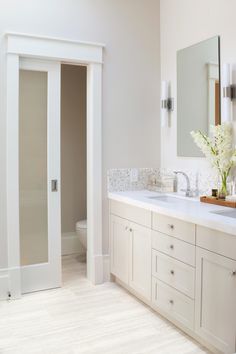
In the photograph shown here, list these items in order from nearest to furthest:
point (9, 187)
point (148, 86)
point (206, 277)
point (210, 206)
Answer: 1. point (206, 277)
2. point (210, 206)
3. point (9, 187)
4. point (148, 86)

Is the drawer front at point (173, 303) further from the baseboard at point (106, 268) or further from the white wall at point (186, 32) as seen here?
the white wall at point (186, 32)

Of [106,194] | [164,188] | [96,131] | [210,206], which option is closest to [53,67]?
[96,131]

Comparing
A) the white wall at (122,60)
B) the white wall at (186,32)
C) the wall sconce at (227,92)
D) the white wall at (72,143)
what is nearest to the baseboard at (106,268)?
the white wall at (122,60)

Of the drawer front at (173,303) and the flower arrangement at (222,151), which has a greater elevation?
the flower arrangement at (222,151)

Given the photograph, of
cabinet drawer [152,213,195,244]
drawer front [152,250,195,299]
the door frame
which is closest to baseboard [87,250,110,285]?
the door frame

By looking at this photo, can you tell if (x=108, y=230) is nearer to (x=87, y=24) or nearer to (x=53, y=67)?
(x=53, y=67)

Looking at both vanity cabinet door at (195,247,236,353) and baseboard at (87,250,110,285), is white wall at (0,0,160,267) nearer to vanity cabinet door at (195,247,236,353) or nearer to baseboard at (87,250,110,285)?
baseboard at (87,250,110,285)

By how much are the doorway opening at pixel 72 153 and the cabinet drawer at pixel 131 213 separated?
1.28 m

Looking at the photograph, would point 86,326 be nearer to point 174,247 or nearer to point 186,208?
point 174,247

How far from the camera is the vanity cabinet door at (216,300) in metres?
2.23

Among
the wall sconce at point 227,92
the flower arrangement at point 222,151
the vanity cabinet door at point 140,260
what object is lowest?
the vanity cabinet door at point 140,260

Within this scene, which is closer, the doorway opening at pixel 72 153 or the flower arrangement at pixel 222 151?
the flower arrangement at pixel 222 151

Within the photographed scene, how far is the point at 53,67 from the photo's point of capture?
11.7 feet

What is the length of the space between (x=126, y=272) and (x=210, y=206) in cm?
105
